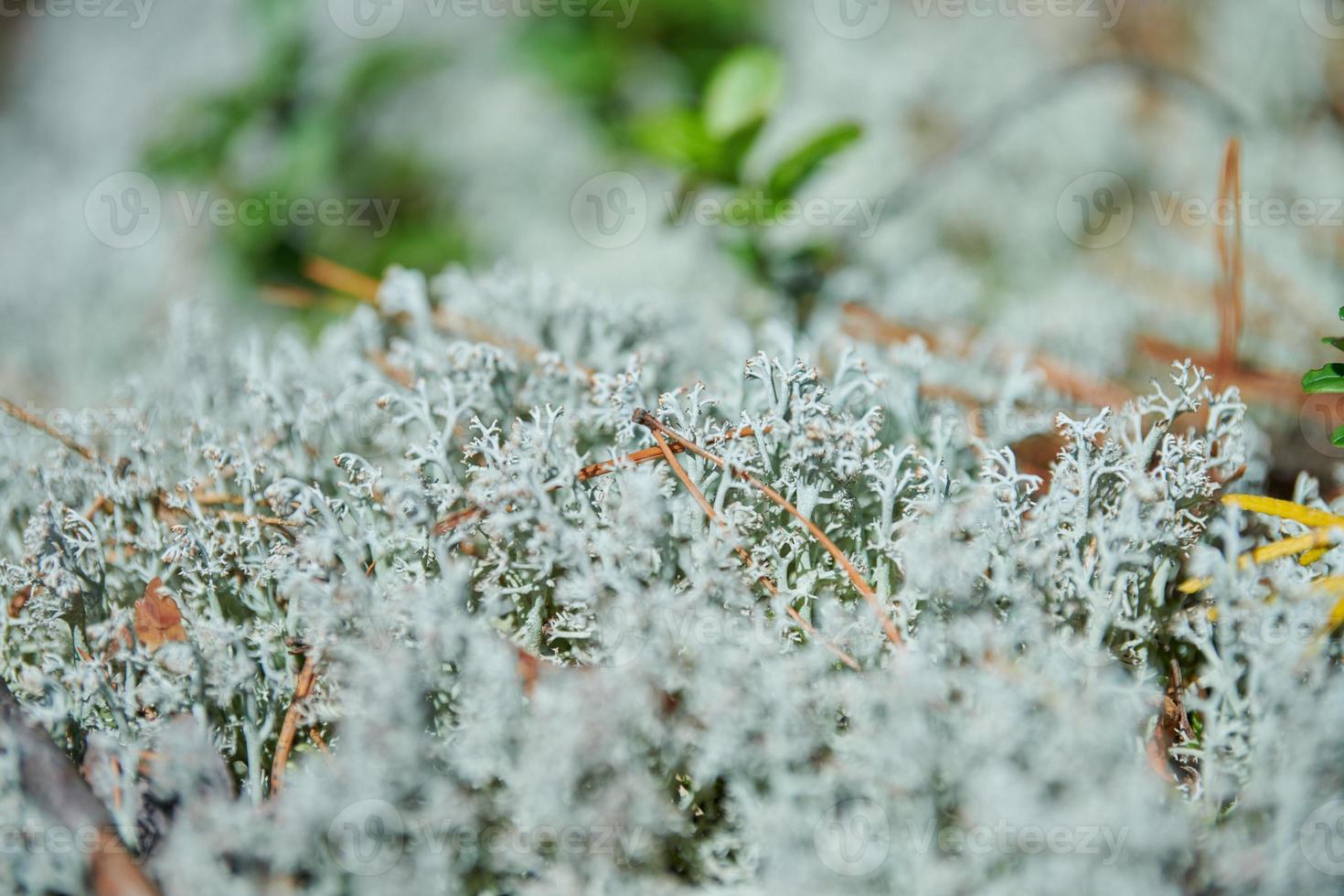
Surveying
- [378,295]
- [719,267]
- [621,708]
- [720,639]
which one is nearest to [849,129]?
[719,267]

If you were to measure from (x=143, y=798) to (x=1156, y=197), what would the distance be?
8.82ft

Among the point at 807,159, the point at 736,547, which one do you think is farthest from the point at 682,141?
the point at 736,547

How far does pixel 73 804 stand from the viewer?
95cm

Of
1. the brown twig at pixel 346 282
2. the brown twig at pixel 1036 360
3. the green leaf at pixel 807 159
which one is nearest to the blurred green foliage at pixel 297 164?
the brown twig at pixel 346 282

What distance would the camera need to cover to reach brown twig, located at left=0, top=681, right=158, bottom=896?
896 millimetres

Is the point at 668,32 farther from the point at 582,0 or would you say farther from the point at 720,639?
the point at 720,639

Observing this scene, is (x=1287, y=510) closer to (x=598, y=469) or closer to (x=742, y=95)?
(x=598, y=469)

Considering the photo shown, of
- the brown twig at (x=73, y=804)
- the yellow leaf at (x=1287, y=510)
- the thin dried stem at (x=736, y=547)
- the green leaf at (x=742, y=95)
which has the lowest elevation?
the brown twig at (x=73, y=804)

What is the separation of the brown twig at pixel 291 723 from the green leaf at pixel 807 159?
1299mm

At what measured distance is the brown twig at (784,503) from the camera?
1.16 metres

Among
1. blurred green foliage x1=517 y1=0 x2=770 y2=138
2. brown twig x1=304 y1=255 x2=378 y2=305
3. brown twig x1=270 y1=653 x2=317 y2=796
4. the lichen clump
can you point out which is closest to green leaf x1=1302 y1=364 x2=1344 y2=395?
the lichen clump

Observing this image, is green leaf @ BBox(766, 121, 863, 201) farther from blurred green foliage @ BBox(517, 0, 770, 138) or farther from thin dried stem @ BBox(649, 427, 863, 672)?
blurred green foliage @ BBox(517, 0, 770, 138)

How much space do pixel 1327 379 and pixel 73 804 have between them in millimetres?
1578

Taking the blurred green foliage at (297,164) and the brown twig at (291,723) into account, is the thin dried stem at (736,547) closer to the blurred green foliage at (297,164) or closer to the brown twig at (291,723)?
the brown twig at (291,723)
